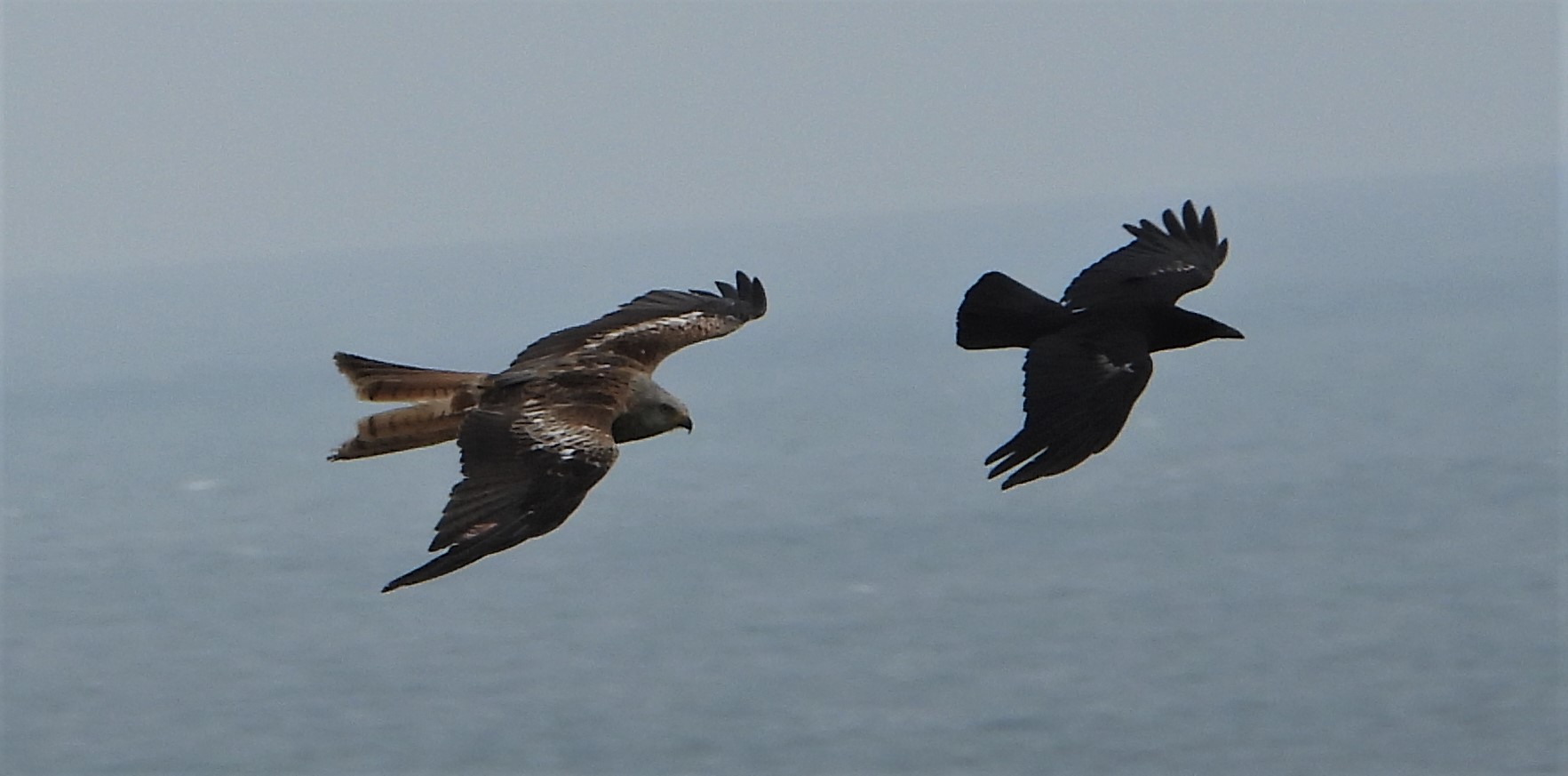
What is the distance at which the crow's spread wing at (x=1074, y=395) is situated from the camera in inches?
405

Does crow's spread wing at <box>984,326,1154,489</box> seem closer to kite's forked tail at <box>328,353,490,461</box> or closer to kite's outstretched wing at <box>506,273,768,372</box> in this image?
kite's outstretched wing at <box>506,273,768,372</box>

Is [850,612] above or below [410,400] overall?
below

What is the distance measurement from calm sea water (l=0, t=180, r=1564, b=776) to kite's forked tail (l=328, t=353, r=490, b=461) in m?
74.0

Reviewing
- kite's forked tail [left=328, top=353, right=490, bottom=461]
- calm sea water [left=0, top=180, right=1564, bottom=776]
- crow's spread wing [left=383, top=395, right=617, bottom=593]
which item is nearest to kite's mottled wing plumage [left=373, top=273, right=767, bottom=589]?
crow's spread wing [left=383, top=395, right=617, bottom=593]

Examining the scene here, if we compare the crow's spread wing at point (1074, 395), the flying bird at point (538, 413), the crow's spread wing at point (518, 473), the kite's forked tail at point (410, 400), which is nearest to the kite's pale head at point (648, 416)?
the flying bird at point (538, 413)

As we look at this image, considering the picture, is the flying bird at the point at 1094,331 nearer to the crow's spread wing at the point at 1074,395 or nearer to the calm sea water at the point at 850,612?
the crow's spread wing at the point at 1074,395

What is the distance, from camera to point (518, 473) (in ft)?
33.3

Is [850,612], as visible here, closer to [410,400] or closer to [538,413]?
[410,400]

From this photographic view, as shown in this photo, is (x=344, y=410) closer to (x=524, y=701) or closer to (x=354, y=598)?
(x=354, y=598)

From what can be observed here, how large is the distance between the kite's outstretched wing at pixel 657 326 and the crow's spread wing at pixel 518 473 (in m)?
1.07

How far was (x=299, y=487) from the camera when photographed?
148625 millimetres

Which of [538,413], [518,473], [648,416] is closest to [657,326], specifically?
[648,416]

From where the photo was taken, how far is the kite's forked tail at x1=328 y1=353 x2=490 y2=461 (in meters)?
11.4

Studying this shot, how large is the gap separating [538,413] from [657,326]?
2.52 metres
